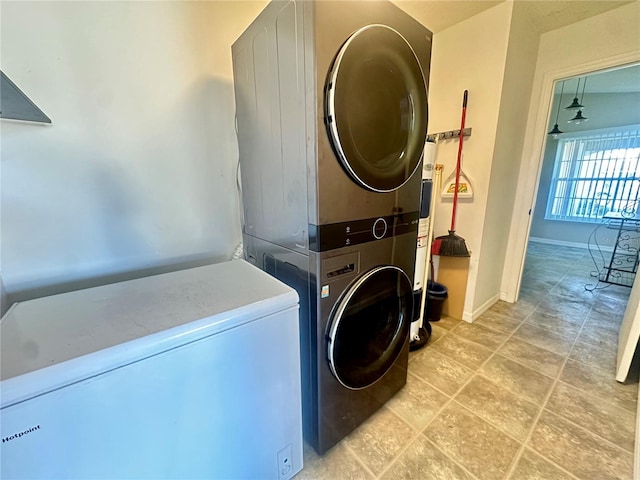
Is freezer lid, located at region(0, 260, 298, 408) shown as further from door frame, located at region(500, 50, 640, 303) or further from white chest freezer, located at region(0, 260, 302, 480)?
door frame, located at region(500, 50, 640, 303)

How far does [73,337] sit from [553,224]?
7291mm

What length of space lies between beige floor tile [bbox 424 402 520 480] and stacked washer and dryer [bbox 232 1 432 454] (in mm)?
368

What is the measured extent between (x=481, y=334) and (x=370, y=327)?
1.46 meters

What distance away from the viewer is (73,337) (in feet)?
2.17

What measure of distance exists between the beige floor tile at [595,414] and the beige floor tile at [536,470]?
1.21 feet

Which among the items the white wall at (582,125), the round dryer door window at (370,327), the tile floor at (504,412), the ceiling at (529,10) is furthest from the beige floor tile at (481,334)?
the white wall at (582,125)

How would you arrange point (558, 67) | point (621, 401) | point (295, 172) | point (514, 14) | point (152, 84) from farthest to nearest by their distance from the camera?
point (558, 67) → point (514, 14) → point (621, 401) → point (152, 84) → point (295, 172)

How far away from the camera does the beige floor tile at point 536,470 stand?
1.11m

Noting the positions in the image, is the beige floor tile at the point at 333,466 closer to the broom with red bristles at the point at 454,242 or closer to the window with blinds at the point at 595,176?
the broom with red bristles at the point at 454,242

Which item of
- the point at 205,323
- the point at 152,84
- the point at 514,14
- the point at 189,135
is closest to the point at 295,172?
the point at 205,323

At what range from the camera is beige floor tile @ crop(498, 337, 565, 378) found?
5.74 feet

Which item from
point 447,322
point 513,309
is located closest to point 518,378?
point 447,322

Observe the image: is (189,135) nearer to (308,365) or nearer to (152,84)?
(152,84)

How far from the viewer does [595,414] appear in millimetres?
1397
